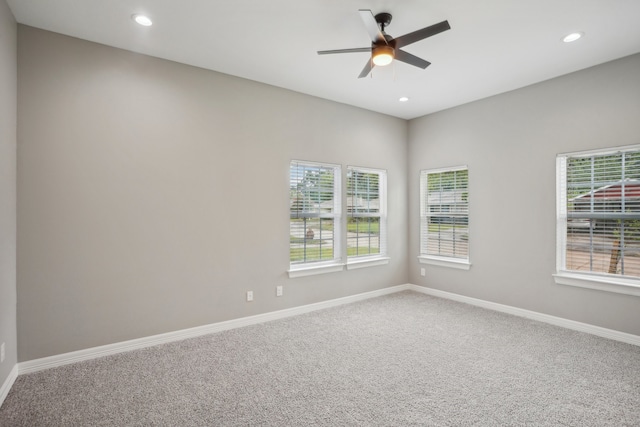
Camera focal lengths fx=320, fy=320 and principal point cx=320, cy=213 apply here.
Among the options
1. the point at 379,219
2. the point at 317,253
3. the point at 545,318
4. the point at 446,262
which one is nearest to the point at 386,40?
the point at 317,253

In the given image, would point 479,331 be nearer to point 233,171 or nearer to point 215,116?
point 233,171

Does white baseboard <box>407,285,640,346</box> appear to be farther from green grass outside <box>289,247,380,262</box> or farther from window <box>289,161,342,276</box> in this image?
window <box>289,161,342,276</box>

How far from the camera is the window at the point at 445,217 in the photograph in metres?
4.65

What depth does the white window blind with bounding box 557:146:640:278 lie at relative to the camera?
3252 millimetres

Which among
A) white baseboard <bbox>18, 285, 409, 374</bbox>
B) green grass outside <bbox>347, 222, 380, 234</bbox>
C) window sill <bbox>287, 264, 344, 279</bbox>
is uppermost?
green grass outside <bbox>347, 222, 380, 234</bbox>

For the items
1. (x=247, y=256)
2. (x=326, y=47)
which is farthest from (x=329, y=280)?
(x=326, y=47)

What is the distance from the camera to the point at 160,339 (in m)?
3.18

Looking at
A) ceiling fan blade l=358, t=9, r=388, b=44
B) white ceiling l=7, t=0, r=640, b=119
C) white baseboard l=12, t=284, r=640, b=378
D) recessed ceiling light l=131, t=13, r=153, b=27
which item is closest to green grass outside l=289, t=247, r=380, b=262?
white baseboard l=12, t=284, r=640, b=378

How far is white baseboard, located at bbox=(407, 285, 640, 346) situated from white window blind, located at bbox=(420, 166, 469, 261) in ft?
1.90

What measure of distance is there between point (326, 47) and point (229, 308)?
291 cm

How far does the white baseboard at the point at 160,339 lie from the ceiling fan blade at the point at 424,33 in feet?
10.3

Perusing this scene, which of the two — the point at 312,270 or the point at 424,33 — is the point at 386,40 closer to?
the point at 424,33

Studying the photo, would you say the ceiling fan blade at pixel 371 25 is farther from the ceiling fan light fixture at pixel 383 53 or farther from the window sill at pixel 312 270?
the window sill at pixel 312 270

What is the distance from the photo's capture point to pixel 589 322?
3.46m
